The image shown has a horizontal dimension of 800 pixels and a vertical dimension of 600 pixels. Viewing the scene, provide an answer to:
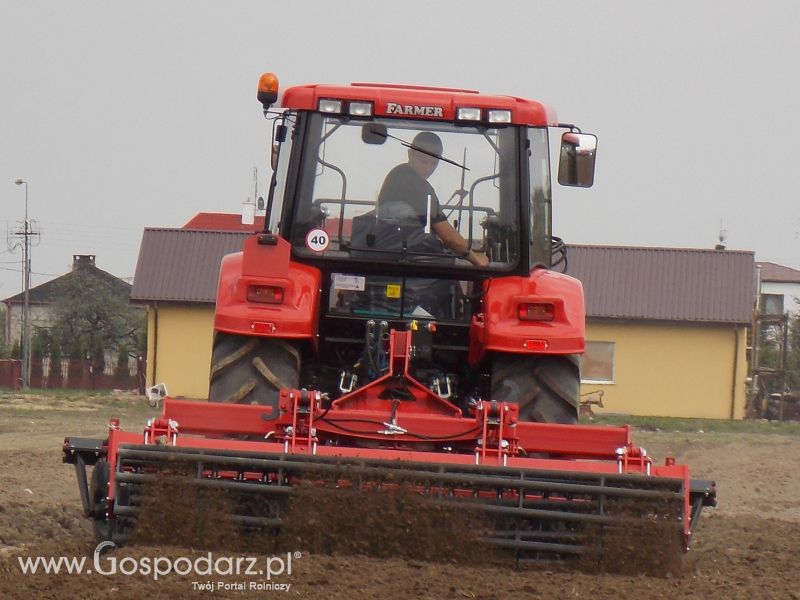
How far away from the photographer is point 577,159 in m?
6.89

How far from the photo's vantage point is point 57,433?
16719 millimetres

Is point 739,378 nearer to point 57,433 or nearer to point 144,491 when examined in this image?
point 57,433

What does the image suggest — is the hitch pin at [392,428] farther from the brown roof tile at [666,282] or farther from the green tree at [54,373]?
the green tree at [54,373]

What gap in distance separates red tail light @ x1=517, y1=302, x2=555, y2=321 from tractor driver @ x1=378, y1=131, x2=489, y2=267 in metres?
0.38

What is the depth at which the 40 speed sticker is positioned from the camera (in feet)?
21.9

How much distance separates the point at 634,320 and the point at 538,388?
26470 millimetres

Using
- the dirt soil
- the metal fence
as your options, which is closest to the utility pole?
the metal fence

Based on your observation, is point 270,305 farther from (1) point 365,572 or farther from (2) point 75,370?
(2) point 75,370

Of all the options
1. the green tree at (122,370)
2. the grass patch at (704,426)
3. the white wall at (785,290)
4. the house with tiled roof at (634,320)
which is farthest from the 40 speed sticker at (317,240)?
the white wall at (785,290)

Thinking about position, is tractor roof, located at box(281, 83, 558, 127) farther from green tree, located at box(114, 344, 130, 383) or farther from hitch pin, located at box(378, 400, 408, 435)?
green tree, located at box(114, 344, 130, 383)

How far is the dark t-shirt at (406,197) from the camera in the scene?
6.66 meters

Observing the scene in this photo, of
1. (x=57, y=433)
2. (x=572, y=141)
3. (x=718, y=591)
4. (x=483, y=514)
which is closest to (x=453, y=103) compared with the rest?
(x=572, y=141)

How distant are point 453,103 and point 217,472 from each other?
2277 mm

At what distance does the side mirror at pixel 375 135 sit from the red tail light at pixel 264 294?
918 mm
